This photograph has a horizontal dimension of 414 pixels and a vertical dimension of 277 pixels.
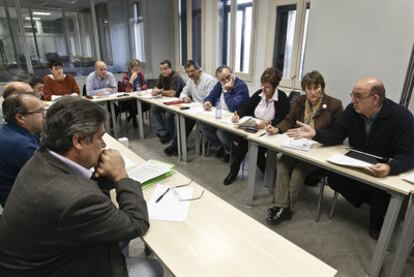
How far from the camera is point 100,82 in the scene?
14.6 ft

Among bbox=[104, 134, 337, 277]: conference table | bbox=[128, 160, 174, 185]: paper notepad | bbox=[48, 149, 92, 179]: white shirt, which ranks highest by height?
→ bbox=[48, 149, 92, 179]: white shirt

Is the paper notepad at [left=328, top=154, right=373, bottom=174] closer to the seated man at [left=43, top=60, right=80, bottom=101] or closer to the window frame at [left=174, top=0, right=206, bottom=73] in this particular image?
the seated man at [left=43, top=60, right=80, bottom=101]

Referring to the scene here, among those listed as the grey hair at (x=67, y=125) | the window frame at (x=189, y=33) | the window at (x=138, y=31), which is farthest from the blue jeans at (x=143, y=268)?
the window at (x=138, y=31)

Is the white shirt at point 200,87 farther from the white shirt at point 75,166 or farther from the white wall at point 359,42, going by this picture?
the white shirt at point 75,166

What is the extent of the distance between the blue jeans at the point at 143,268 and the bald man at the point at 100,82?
143 inches

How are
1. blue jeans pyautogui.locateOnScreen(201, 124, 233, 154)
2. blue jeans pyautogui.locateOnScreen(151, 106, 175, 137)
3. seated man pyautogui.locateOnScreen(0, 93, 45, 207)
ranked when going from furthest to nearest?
1. blue jeans pyautogui.locateOnScreen(151, 106, 175, 137)
2. blue jeans pyautogui.locateOnScreen(201, 124, 233, 154)
3. seated man pyautogui.locateOnScreen(0, 93, 45, 207)

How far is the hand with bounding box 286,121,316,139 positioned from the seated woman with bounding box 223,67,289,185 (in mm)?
319

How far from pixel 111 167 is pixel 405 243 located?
172 centimetres

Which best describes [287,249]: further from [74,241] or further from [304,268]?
[74,241]

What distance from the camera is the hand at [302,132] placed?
2.10 meters

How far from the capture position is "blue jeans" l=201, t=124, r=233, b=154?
3131 mm

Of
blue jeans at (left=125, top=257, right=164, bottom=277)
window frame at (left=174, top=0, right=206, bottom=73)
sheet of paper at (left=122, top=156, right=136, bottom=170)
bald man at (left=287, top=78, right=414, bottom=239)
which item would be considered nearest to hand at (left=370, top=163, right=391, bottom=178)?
bald man at (left=287, top=78, right=414, bottom=239)

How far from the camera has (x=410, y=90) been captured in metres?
2.31

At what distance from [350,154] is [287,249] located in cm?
115
